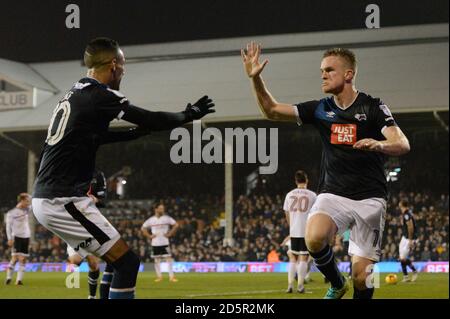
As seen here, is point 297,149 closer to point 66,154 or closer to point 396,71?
point 396,71

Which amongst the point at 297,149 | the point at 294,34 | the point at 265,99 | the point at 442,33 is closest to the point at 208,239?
the point at 297,149

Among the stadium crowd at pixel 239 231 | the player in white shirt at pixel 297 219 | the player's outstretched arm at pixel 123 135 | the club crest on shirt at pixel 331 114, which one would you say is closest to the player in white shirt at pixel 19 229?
the player in white shirt at pixel 297 219

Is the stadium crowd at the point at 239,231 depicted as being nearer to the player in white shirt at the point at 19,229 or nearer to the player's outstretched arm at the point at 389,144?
the player in white shirt at the point at 19,229

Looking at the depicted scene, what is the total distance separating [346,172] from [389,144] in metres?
0.81

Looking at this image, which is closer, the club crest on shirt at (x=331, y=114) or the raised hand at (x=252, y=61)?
the raised hand at (x=252, y=61)

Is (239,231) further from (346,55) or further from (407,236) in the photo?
(346,55)

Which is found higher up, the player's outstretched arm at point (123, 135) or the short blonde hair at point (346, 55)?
the short blonde hair at point (346, 55)

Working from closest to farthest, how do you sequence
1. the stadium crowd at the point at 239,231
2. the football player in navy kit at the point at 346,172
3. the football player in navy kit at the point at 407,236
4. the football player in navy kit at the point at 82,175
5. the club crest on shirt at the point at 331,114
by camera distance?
the football player in navy kit at the point at 82,175 → the football player in navy kit at the point at 346,172 → the club crest on shirt at the point at 331,114 → the football player in navy kit at the point at 407,236 → the stadium crowd at the point at 239,231

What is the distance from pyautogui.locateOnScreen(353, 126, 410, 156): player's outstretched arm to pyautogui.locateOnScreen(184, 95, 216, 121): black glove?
46.6 inches

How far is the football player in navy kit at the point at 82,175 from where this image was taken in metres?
4.89

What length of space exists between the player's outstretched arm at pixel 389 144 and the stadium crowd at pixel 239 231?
18053 millimetres
